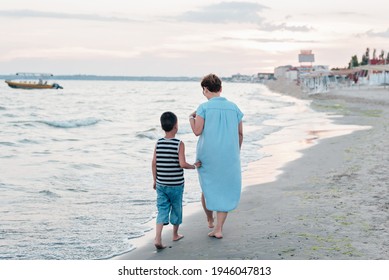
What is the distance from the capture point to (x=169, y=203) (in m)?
4.98

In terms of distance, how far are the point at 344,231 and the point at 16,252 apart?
3173 millimetres

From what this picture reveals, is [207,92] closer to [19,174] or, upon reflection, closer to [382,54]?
[19,174]

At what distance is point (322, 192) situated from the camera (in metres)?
7.08

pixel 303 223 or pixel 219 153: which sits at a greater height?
pixel 219 153

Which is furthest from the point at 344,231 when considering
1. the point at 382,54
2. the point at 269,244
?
the point at 382,54

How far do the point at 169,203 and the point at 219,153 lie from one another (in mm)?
665

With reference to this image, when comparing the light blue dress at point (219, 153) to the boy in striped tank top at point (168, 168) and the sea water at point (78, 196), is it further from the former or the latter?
the sea water at point (78, 196)

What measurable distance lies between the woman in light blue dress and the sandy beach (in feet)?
1.41

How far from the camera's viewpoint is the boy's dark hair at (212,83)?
192 inches

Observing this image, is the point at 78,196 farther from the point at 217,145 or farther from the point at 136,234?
the point at 217,145

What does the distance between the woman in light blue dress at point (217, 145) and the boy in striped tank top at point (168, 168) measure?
153mm

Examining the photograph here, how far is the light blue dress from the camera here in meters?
4.83

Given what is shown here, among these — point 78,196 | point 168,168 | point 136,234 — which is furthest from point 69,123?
point 168,168

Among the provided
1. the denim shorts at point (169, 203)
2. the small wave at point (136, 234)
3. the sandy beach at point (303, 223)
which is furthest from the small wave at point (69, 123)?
the denim shorts at point (169, 203)
